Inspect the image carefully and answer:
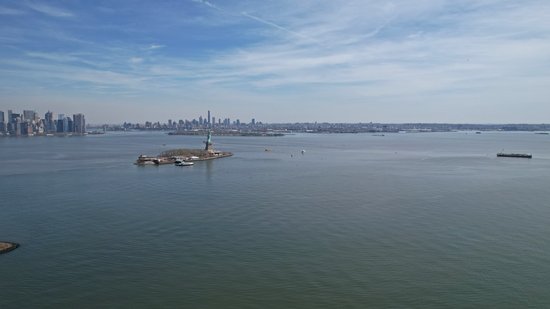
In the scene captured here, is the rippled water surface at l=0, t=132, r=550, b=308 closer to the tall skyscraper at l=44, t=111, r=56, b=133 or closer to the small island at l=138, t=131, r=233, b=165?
the small island at l=138, t=131, r=233, b=165

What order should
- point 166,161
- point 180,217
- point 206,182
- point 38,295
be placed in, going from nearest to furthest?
point 38,295 < point 180,217 < point 206,182 < point 166,161

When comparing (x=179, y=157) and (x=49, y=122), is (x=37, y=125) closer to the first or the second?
(x=49, y=122)

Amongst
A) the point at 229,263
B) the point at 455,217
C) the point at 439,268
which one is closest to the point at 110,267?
the point at 229,263

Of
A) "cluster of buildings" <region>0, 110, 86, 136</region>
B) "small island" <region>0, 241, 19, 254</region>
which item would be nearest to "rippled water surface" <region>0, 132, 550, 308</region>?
"small island" <region>0, 241, 19, 254</region>

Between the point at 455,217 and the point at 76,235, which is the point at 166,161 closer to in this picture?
the point at 76,235

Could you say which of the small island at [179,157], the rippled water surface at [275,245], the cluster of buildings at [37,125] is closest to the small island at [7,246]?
the rippled water surface at [275,245]

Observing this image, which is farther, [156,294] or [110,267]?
[110,267]
